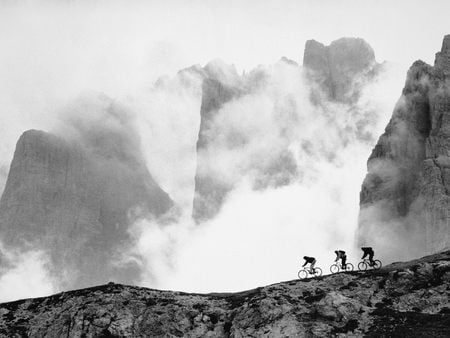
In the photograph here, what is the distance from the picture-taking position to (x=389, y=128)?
154375 millimetres

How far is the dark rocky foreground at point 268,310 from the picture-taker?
52250 mm

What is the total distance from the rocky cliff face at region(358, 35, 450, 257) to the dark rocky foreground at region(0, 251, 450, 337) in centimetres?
7169

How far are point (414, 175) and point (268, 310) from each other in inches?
3801

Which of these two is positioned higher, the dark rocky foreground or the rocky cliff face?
the rocky cliff face

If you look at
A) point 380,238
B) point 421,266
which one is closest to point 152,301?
point 421,266

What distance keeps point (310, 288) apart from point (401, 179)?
9327 cm

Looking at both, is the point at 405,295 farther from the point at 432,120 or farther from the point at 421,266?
the point at 432,120

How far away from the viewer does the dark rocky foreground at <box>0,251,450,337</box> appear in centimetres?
5225

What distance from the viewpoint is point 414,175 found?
142 meters

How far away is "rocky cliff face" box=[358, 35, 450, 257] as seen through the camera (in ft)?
431

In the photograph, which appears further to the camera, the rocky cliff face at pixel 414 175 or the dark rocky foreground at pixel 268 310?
the rocky cliff face at pixel 414 175

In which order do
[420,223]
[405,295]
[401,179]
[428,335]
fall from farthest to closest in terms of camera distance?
[401,179] < [420,223] < [405,295] < [428,335]

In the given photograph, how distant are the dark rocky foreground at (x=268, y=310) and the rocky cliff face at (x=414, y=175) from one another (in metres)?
71.7

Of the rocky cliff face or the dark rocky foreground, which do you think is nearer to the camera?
the dark rocky foreground
